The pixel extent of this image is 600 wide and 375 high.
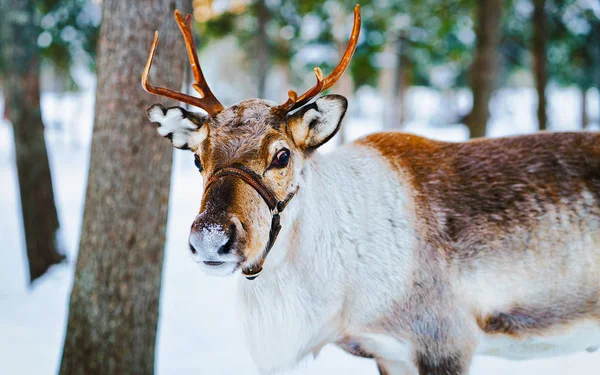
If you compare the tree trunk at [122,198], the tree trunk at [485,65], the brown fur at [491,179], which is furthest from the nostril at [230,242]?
the tree trunk at [485,65]

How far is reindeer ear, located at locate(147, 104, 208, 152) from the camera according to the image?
2.84 m

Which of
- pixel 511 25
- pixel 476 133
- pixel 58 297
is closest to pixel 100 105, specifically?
pixel 58 297

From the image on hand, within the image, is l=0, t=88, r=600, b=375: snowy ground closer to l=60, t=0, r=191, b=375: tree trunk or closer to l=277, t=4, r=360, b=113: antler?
l=60, t=0, r=191, b=375: tree trunk

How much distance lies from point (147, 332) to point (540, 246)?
2533mm

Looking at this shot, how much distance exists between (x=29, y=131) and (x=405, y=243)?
569cm

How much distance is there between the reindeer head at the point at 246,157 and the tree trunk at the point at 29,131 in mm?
4853

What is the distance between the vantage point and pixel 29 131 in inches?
281

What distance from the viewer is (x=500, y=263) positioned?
3.05m

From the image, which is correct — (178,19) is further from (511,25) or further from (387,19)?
(511,25)

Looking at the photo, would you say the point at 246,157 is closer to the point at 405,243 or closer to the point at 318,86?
the point at 318,86

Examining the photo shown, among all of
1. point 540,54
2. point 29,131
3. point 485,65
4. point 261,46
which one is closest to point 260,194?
point 29,131

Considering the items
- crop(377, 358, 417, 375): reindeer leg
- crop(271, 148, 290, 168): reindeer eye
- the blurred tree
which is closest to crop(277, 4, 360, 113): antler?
crop(271, 148, 290, 168): reindeer eye

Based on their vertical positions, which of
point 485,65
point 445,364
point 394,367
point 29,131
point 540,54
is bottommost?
point 394,367

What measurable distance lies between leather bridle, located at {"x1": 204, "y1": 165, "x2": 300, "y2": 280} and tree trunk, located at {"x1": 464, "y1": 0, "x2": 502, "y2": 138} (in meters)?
6.03
